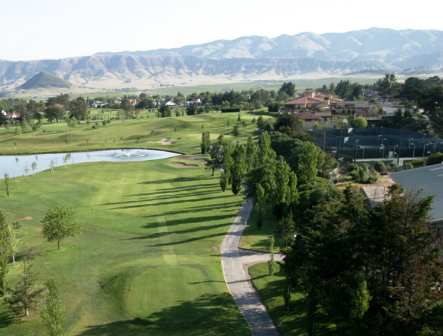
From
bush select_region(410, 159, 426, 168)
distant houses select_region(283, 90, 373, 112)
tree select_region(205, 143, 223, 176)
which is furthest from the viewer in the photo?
distant houses select_region(283, 90, 373, 112)

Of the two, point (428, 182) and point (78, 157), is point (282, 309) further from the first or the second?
point (78, 157)

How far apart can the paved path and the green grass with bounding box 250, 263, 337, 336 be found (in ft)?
1.76

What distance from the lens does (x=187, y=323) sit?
25.0 metres

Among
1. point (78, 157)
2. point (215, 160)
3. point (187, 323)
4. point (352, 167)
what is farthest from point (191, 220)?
point (78, 157)

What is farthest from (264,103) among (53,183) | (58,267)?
(58,267)

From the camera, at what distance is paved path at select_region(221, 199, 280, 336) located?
24.9 meters

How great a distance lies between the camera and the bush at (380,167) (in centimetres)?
6222

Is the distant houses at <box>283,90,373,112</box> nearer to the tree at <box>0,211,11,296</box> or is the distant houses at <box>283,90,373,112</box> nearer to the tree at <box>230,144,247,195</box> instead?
the tree at <box>230,144,247,195</box>

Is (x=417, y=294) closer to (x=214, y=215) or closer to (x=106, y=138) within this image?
(x=214, y=215)

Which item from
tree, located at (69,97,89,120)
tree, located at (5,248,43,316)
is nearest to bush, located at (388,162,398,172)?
tree, located at (5,248,43,316)

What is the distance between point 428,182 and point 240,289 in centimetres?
2144

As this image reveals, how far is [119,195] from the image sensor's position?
2217 inches

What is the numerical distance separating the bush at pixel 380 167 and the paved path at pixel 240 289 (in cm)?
2954

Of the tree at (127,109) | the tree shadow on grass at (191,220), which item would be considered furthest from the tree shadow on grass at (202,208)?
the tree at (127,109)
